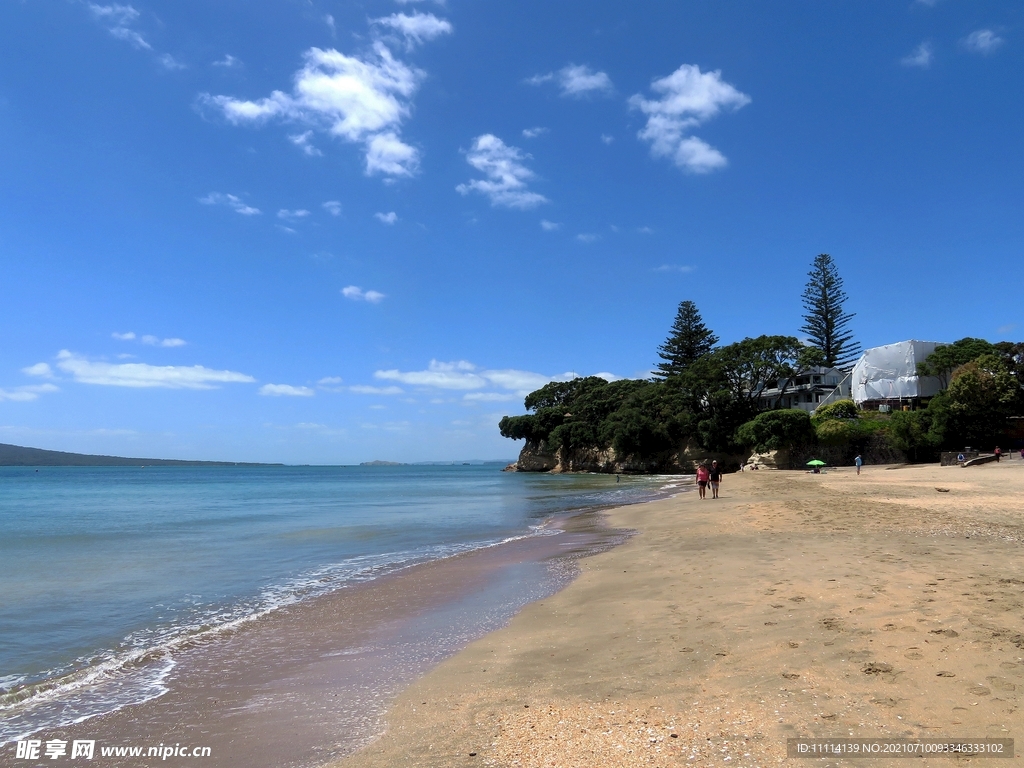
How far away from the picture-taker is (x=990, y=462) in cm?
3253

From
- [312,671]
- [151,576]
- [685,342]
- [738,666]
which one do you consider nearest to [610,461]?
[685,342]

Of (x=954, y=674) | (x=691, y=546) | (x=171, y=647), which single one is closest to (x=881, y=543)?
(x=691, y=546)

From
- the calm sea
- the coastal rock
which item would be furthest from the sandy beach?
the coastal rock

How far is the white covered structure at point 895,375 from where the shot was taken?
5100cm

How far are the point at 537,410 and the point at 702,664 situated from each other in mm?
85621

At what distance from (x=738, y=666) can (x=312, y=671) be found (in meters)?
4.15

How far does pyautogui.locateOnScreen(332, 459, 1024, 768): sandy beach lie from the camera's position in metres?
3.73

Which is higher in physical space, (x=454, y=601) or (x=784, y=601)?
(x=784, y=601)

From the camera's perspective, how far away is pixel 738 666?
4.89 metres

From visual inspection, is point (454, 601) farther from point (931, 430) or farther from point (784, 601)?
Answer: point (931, 430)

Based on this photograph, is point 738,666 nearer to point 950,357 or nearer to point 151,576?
point 151,576

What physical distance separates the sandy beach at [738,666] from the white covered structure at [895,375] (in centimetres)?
4976

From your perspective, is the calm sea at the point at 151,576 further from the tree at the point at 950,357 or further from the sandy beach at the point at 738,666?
the tree at the point at 950,357

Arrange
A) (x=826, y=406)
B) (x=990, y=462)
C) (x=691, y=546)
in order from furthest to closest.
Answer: (x=826, y=406)
(x=990, y=462)
(x=691, y=546)
